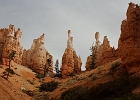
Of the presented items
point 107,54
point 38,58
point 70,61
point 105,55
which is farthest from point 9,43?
point 107,54

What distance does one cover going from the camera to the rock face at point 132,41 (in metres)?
24.5

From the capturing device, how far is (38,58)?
63.0 m

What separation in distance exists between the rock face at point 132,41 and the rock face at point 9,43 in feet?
110

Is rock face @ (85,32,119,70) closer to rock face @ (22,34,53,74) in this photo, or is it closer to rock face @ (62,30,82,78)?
rock face @ (62,30,82,78)

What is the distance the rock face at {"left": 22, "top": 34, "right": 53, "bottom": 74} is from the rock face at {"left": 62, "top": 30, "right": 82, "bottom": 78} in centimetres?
617

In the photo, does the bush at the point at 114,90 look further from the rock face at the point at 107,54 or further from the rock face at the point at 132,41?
the rock face at the point at 107,54

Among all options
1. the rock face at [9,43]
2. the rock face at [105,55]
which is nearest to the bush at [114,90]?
the rock face at [105,55]

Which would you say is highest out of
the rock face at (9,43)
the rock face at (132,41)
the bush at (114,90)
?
the rock face at (9,43)

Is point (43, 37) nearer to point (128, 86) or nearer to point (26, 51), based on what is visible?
point (26, 51)

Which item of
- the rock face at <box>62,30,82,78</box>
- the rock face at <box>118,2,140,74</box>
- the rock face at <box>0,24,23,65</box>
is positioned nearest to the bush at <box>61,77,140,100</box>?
the rock face at <box>118,2,140,74</box>

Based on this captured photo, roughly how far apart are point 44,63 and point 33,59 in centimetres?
283

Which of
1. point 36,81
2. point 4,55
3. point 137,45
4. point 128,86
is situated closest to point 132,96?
point 128,86

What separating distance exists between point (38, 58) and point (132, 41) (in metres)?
40.1

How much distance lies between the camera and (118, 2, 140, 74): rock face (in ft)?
80.5
